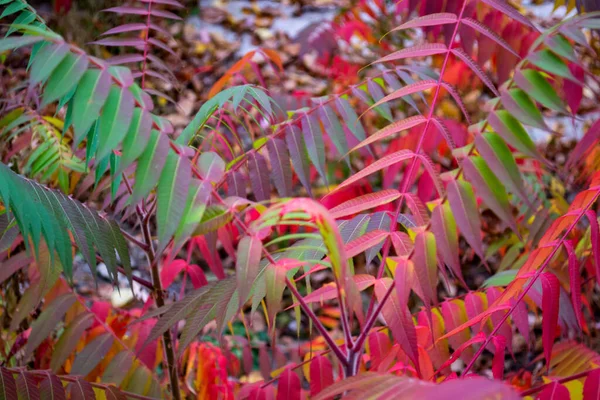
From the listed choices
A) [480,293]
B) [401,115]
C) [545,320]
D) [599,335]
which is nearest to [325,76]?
[401,115]

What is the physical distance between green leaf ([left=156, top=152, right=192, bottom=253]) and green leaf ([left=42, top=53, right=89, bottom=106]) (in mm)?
150

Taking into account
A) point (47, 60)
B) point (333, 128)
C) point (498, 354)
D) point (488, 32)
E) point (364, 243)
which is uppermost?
point (488, 32)

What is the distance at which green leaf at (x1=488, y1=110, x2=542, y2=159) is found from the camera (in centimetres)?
72

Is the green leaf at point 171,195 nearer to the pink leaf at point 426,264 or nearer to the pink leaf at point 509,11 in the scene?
the pink leaf at point 426,264

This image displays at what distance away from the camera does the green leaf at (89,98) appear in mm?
720

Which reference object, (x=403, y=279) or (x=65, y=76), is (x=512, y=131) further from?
(x=65, y=76)

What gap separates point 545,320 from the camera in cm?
Answer: 93

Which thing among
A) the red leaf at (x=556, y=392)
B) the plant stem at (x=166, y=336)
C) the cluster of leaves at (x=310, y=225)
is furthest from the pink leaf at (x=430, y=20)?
the plant stem at (x=166, y=336)

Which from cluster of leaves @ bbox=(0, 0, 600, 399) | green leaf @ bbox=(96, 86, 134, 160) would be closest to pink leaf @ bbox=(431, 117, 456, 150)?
cluster of leaves @ bbox=(0, 0, 600, 399)

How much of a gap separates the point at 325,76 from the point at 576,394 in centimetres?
336

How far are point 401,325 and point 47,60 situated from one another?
1.94 feet

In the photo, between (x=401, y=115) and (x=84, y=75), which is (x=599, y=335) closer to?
(x=401, y=115)

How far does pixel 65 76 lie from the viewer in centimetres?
75

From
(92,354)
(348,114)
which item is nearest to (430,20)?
(348,114)
